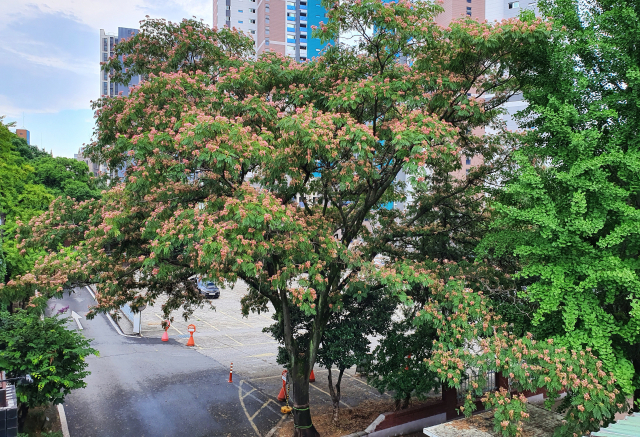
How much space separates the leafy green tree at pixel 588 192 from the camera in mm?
8188

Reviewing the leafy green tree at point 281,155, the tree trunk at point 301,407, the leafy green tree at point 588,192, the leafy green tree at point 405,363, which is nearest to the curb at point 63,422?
the leafy green tree at point 281,155

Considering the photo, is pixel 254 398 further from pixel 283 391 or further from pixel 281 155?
pixel 281 155

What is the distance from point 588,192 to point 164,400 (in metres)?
13.9

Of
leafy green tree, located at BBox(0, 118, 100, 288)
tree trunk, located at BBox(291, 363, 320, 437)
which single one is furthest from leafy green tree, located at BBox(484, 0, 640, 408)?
leafy green tree, located at BBox(0, 118, 100, 288)

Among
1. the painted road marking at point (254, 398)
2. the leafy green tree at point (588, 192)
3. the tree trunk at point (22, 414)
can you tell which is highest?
the leafy green tree at point (588, 192)

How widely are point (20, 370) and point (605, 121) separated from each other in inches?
545

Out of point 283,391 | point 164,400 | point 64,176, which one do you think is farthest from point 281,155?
point 64,176

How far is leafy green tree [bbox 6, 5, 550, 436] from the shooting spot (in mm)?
8984

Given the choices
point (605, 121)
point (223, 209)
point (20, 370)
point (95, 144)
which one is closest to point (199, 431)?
point (20, 370)

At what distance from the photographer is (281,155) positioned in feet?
30.5

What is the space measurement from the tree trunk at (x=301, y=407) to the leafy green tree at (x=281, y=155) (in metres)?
0.03

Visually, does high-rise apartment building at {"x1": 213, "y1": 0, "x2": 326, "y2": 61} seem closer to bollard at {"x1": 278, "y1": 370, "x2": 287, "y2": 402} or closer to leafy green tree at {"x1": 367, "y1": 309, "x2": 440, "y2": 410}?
bollard at {"x1": 278, "y1": 370, "x2": 287, "y2": 402}

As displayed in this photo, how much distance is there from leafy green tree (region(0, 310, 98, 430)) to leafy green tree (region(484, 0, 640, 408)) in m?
10.4

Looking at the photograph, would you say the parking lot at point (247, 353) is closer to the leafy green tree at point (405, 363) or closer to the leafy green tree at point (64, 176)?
the leafy green tree at point (405, 363)
